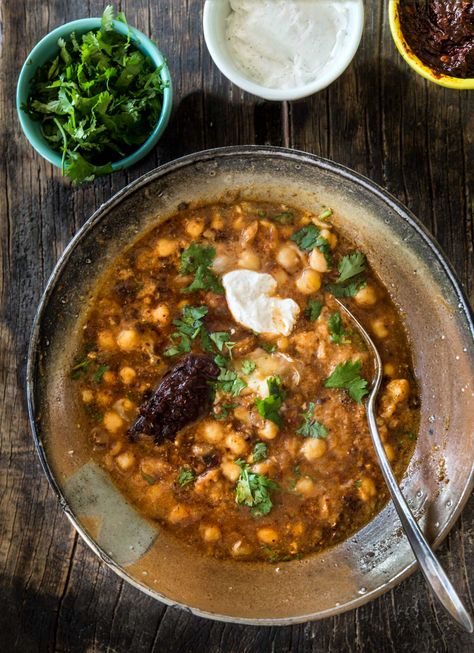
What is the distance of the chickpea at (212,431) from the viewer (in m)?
3.62

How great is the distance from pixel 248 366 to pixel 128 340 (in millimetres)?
636

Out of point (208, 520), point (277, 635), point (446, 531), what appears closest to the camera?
point (446, 531)

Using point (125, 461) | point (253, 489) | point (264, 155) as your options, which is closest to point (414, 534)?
point (253, 489)

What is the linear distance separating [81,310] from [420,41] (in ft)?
7.21

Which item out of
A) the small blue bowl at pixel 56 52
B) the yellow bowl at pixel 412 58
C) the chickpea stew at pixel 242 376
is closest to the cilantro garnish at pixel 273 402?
the chickpea stew at pixel 242 376

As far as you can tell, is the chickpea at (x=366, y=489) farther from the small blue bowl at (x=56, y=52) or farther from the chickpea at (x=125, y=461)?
the small blue bowl at (x=56, y=52)

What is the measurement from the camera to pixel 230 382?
3611mm

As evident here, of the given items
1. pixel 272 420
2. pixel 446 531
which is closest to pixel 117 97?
pixel 272 420

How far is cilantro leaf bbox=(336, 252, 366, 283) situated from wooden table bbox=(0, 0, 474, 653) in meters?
0.47

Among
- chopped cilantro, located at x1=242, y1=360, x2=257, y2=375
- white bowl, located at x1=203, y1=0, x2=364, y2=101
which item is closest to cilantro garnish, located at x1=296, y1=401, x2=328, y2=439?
chopped cilantro, located at x1=242, y1=360, x2=257, y2=375

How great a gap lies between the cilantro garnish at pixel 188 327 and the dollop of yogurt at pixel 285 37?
1190mm

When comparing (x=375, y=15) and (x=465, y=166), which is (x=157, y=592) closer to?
(x=465, y=166)

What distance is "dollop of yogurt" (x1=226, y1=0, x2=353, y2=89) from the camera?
11.2 ft

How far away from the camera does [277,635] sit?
3.94m
